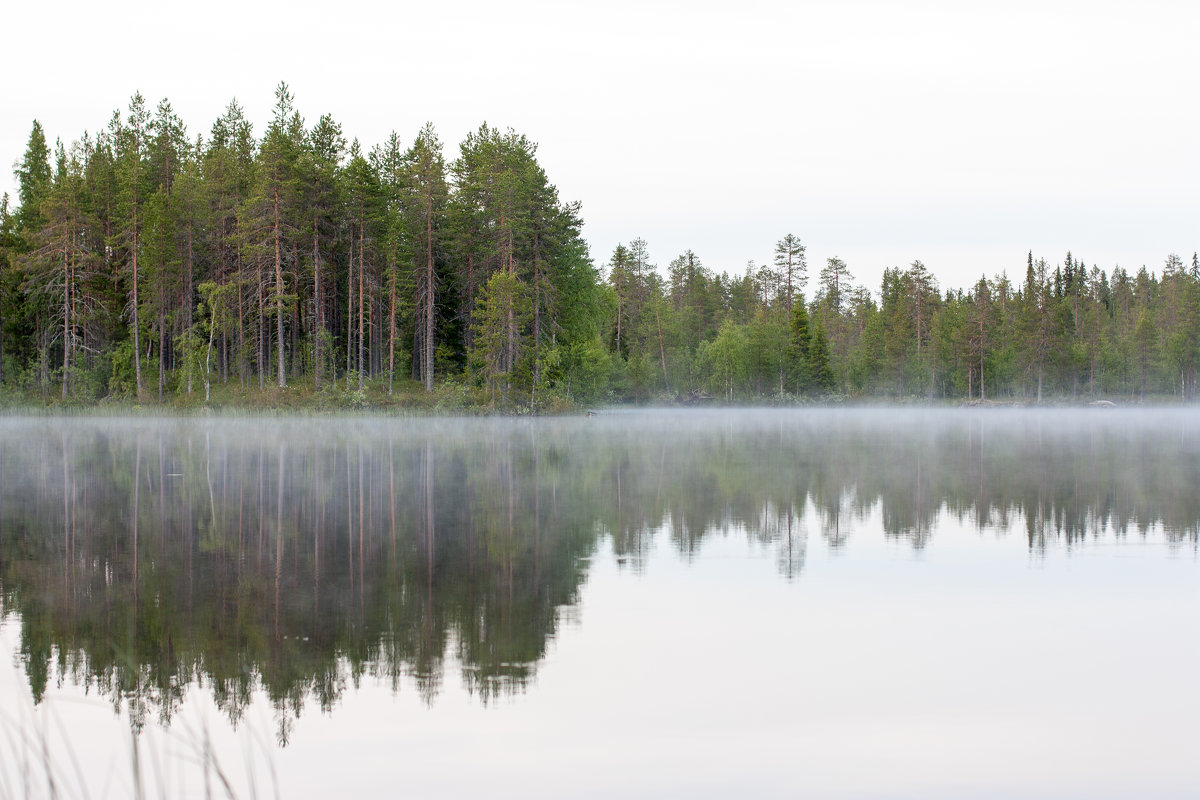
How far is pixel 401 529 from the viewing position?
1549cm

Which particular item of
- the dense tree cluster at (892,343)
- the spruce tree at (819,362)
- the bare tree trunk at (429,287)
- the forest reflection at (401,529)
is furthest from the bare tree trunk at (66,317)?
the spruce tree at (819,362)

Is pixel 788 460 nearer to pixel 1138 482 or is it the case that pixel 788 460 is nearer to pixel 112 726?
pixel 1138 482

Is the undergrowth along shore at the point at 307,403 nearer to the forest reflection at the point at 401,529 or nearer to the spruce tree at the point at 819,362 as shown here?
the forest reflection at the point at 401,529

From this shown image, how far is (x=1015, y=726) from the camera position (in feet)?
23.2

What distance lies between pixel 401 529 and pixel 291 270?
53.9 metres

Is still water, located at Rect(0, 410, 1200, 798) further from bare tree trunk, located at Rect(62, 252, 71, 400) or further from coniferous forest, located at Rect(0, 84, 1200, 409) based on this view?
bare tree trunk, located at Rect(62, 252, 71, 400)

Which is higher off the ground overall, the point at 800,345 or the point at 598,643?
the point at 800,345

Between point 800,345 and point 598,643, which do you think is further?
point 800,345

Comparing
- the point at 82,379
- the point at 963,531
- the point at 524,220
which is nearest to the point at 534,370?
the point at 524,220

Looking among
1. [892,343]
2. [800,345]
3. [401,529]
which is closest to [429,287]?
[800,345]

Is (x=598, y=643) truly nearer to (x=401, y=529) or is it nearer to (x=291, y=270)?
(x=401, y=529)

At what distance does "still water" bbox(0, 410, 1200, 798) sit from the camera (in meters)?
6.36

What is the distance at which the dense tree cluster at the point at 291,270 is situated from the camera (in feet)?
207

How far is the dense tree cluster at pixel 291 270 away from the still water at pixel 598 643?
4430 centimetres
